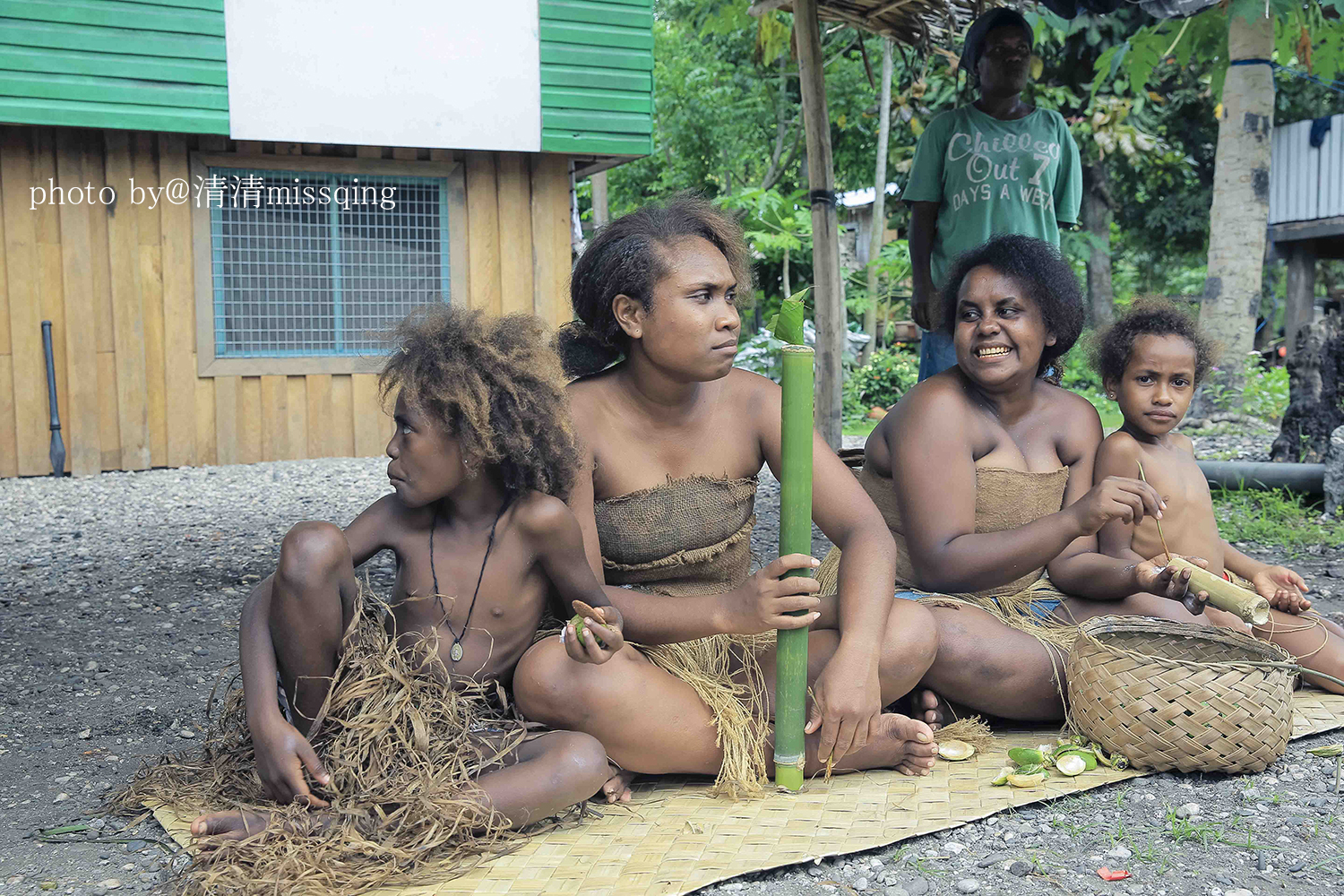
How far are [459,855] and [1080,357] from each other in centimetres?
1418

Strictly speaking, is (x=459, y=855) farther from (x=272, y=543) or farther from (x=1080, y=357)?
(x=1080, y=357)

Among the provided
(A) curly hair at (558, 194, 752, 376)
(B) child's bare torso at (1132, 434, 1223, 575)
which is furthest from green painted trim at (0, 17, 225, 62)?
(B) child's bare torso at (1132, 434, 1223, 575)

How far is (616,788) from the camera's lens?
2.33 metres

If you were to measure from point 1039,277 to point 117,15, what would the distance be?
6485 millimetres

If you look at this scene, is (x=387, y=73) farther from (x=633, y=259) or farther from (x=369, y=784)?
(x=369, y=784)

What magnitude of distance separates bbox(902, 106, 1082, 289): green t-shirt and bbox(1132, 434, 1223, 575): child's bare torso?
148 centimetres

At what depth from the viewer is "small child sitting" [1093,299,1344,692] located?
2.96m

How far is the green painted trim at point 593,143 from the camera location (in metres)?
8.05

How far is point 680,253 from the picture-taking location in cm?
250

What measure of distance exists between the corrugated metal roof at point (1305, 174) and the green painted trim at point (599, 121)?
8349mm

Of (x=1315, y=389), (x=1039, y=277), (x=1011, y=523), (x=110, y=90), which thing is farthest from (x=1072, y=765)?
(x=110, y=90)

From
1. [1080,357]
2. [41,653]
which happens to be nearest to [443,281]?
[41,653]

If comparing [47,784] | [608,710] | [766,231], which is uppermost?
[766,231]

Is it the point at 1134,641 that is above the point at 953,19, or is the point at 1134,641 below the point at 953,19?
below
